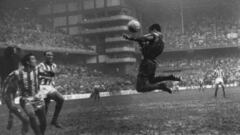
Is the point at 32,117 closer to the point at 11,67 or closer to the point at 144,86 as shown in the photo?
the point at 11,67

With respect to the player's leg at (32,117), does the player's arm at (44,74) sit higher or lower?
higher

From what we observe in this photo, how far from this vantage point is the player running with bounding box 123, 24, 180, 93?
10117mm

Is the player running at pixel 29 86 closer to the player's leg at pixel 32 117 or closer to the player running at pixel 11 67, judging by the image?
the player's leg at pixel 32 117

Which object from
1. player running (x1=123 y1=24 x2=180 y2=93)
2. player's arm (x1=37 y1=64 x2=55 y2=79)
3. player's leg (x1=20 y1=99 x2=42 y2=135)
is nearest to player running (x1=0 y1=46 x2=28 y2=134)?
player's arm (x1=37 y1=64 x2=55 y2=79)

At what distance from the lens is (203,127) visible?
9.45m

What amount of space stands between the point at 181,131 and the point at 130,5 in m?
58.3

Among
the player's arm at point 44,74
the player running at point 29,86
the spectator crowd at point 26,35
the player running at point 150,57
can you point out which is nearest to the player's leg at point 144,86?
the player running at point 150,57

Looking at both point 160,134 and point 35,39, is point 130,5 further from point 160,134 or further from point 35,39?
point 160,134

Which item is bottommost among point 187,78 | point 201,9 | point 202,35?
point 187,78

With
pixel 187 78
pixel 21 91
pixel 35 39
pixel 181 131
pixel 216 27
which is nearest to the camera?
pixel 21 91

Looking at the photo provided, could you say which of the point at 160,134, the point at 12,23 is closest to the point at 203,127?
the point at 160,134

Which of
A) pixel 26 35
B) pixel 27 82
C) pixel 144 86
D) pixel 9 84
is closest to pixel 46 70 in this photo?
pixel 9 84

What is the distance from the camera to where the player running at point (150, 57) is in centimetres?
1012

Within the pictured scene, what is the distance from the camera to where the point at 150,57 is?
10.4 metres
